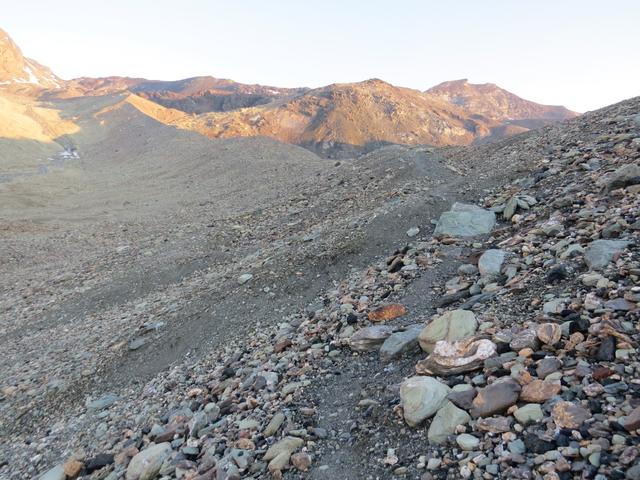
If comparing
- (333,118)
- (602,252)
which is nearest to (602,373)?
(602,252)

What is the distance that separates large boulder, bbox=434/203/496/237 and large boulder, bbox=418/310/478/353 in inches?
100

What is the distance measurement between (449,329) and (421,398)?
0.78m

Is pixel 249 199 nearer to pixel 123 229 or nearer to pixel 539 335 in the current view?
pixel 123 229

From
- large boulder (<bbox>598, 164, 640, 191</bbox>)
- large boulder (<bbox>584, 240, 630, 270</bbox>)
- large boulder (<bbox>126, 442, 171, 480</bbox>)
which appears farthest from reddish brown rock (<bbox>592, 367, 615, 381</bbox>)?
large boulder (<bbox>598, 164, 640, 191</bbox>)

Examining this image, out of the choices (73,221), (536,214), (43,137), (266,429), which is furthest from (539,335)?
(43,137)

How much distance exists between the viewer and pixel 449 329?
140 inches

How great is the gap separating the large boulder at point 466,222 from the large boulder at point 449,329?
8.36 ft

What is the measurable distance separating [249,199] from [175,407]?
12.5 m

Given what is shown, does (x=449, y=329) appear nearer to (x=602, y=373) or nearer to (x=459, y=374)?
(x=459, y=374)

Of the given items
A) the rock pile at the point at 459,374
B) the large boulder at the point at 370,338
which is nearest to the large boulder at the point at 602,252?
the rock pile at the point at 459,374

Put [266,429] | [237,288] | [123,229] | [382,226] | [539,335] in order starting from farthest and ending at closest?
[123,229]
[382,226]
[237,288]
[266,429]
[539,335]

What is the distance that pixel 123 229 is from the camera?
15.2 m

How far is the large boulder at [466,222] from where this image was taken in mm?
6047

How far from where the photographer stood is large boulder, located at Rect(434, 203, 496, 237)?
6.05 meters
